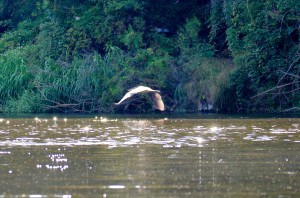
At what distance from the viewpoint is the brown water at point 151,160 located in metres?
11.2

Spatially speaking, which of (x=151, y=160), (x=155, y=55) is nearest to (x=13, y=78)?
(x=155, y=55)

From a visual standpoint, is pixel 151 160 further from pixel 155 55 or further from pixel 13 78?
pixel 155 55

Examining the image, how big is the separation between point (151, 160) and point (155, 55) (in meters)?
22.1

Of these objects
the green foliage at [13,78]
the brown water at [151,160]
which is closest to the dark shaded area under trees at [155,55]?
the green foliage at [13,78]

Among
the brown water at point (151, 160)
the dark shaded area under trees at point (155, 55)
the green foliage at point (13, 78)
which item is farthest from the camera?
the green foliage at point (13, 78)

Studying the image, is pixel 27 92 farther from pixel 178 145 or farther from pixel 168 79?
pixel 178 145

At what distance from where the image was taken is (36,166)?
538 inches

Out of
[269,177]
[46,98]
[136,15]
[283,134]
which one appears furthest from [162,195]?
[136,15]

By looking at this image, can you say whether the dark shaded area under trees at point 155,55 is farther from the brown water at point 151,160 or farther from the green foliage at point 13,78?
the brown water at point 151,160

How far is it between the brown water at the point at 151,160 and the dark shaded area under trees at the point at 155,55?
27.3 ft

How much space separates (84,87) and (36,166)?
20527 mm

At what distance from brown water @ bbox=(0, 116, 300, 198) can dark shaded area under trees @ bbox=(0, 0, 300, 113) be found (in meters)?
8.33

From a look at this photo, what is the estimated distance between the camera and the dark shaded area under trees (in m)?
31.2

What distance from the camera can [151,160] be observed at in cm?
1446
